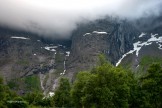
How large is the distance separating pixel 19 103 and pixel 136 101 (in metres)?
32.2

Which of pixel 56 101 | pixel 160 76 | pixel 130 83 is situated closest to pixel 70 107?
pixel 56 101

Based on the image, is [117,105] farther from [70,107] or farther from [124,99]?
[70,107]

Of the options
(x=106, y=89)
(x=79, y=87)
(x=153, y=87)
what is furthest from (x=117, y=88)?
(x=79, y=87)

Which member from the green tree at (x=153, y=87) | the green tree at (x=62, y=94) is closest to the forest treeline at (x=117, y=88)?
the green tree at (x=153, y=87)

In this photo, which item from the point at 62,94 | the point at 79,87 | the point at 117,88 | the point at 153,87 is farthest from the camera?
the point at 62,94

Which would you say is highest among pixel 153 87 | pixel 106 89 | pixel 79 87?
pixel 106 89

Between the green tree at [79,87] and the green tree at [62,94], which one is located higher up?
the green tree at [79,87]

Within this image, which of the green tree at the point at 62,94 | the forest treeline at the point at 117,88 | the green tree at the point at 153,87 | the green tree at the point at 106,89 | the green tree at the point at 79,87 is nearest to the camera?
the green tree at the point at 106,89

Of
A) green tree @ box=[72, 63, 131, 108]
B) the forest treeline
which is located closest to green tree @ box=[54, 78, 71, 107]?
the forest treeline

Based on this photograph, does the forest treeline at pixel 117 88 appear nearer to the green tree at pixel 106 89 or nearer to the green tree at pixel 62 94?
the green tree at pixel 106 89

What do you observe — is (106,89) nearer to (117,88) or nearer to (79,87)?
(117,88)

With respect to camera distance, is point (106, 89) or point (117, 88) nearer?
point (106, 89)

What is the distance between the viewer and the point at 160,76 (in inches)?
2990

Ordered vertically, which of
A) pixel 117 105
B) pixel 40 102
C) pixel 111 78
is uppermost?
pixel 111 78
